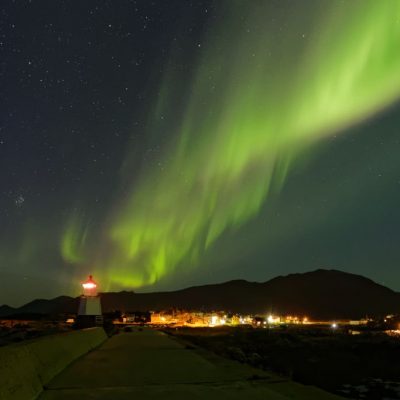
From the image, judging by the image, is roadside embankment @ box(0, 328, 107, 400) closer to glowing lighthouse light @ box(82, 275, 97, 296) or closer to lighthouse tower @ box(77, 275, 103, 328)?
lighthouse tower @ box(77, 275, 103, 328)

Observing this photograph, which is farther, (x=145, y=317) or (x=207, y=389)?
(x=145, y=317)

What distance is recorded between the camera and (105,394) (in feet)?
34.6

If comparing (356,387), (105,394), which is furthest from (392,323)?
(105,394)

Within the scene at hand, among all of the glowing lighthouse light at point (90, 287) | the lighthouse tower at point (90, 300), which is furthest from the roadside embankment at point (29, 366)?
the glowing lighthouse light at point (90, 287)

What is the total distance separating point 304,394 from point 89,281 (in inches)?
2100

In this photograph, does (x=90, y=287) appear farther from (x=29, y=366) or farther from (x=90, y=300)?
(x=29, y=366)

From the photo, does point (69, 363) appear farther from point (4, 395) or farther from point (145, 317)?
point (145, 317)

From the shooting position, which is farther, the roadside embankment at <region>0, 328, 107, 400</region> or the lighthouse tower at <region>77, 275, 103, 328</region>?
the lighthouse tower at <region>77, 275, 103, 328</region>

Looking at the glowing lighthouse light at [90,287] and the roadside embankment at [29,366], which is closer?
the roadside embankment at [29,366]

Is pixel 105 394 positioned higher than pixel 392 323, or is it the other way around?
pixel 392 323

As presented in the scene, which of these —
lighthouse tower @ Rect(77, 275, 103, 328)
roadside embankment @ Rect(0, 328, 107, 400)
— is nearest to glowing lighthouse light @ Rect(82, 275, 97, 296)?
lighthouse tower @ Rect(77, 275, 103, 328)

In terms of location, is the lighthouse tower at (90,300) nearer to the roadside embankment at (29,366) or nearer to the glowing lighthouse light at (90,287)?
the glowing lighthouse light at (90,287)

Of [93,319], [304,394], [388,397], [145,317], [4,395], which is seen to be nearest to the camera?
[4,395]

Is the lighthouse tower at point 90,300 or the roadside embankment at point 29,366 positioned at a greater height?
the lighthouse tower at point 90,300
